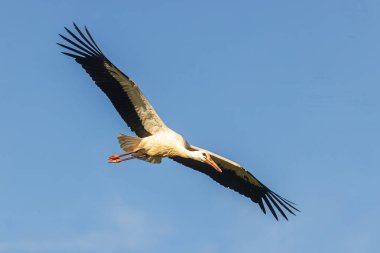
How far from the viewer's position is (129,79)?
47.8 feet

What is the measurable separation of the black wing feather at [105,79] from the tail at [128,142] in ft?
0.63

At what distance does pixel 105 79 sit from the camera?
48.5 feet

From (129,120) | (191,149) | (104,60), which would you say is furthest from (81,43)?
(191,149)

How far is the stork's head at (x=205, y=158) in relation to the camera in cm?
1501

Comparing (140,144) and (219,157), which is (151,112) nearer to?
(140,144)

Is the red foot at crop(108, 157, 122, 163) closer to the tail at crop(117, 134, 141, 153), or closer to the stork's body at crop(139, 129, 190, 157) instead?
the tail at crop(117, 134, 141, 153)

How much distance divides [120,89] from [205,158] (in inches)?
79.5

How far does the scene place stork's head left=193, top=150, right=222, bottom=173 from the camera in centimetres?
1501

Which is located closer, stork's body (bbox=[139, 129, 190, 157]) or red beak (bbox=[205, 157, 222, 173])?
stork's body (bbox=[139, 129, 190, 157])

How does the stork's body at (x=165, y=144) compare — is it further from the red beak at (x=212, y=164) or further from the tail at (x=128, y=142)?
the red beak at (x=212, y=164)

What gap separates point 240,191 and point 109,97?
132 inches

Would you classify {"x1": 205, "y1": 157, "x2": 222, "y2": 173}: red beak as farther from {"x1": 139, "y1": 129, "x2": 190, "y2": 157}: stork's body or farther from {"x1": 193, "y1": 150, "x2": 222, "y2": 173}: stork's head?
{"x1": 139, "y1": 129, "x2": 190, "y2": 157}: stork's body

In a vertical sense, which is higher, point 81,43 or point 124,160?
point 81,43

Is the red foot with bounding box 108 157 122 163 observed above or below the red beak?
below
